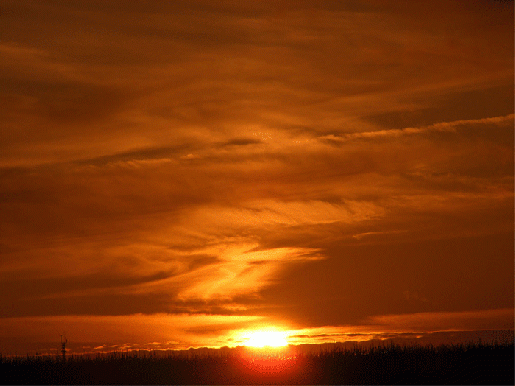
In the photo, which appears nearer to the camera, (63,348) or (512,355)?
(512,355)

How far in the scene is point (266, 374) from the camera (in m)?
65.4

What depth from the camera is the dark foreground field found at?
208 ft

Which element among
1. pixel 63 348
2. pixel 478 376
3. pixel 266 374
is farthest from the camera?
pixel 63 348

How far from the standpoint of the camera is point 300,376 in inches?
2596

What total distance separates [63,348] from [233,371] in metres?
13.7

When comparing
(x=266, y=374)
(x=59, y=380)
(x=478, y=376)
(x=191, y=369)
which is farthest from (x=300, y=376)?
(x=59, y=380)

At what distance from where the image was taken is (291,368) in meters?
66.8

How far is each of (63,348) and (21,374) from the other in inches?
221

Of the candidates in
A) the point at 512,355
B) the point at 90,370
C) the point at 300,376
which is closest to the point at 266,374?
the point at 300,376

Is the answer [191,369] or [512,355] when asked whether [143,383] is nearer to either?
[191,369]

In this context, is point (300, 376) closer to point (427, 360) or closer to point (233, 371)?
point (233, 371)

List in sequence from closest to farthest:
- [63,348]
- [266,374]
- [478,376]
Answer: [478,376] < [266,374] < [63,348]

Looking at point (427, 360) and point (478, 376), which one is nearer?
point (478, 376)

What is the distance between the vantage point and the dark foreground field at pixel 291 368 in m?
63.3
